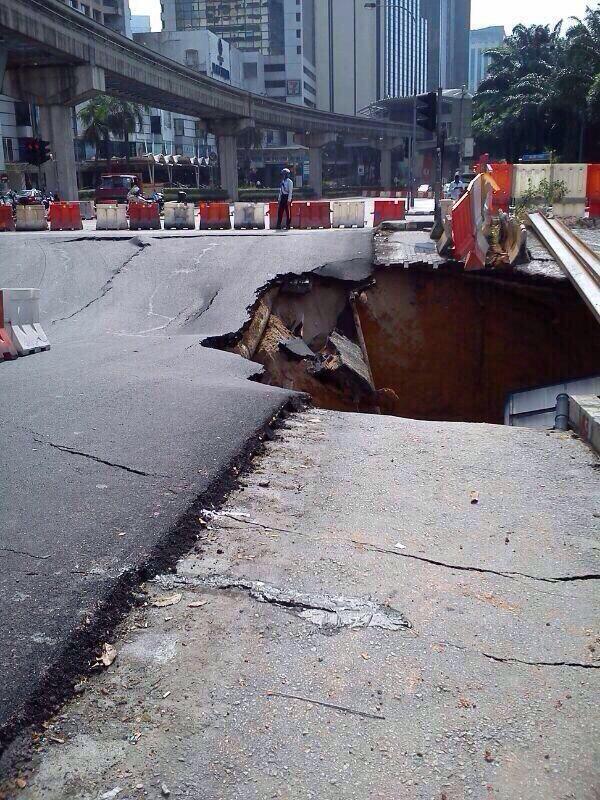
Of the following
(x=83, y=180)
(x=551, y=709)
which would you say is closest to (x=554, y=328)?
(x=551, y=709)

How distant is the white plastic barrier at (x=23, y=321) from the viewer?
30.8 feet

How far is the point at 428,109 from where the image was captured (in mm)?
17969

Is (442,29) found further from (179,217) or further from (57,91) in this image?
(179,217)

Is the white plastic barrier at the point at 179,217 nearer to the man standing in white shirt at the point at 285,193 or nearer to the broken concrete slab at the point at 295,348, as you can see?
the man standing in white shirt at the point at 285,193

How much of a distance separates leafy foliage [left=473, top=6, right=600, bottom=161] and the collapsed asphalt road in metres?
44.1

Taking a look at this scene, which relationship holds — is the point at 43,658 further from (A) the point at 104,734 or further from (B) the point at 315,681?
(B) the point at 315,681

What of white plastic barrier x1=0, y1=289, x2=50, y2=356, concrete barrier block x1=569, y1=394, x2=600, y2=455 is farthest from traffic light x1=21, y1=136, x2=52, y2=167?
concrete barrier block x1=569, y1=394, x2=600, y2=455

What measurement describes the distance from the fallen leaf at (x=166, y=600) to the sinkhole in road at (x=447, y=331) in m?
8.90

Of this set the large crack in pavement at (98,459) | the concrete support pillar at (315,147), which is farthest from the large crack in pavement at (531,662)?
the concrete support pillar at (315,147)

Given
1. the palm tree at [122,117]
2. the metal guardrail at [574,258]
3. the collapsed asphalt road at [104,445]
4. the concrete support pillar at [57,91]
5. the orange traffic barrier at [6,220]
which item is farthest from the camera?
the palm tree at [122,117]

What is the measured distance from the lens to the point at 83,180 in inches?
2869

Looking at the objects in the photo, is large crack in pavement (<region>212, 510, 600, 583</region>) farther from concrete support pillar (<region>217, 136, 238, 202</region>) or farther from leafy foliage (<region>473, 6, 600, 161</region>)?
concrete support pillar (<region>217, 136, 238, 202</region>)

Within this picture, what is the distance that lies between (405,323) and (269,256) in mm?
2993

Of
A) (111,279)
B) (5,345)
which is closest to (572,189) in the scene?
(111,279)
